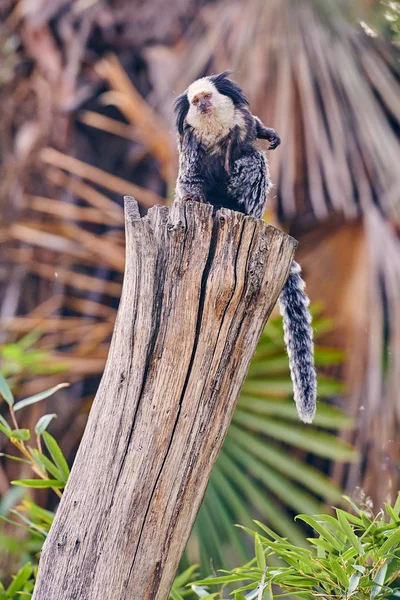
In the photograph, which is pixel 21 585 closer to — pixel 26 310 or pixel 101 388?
pixel 101 388

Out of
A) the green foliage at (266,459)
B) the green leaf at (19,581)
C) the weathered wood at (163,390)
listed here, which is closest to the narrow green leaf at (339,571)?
the weathered wood at (163,390)

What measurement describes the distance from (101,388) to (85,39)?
3837 millimetres

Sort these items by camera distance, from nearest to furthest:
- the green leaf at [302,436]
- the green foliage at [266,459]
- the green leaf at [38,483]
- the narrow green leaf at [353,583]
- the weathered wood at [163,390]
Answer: the narrow green leaf at [353,583] → the weathered wood at [163,390] → the green leaf at [38,483] → the green foliage at [266,459] → the green leaf at [302,436]

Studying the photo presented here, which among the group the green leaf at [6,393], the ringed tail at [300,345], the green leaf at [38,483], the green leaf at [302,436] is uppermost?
the ringed tail at [300,345]

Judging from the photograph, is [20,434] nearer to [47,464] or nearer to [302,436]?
[47,464]

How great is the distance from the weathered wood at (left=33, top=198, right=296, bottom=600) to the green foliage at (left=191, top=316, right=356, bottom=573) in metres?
1.54

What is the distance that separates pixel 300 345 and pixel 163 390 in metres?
0.54

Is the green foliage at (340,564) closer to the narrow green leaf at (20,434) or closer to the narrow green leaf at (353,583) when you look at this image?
the narrow green leaf at (353,583)

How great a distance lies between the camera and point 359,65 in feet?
12.4

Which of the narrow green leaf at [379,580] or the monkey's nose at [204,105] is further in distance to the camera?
the monkey's nose at [204,105]

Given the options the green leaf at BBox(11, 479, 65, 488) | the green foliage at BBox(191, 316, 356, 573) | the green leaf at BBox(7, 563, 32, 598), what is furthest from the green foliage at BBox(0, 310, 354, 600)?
the green leaf at BBox(11, 479, 65, 488)

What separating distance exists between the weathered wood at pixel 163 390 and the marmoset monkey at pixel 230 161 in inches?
15.7

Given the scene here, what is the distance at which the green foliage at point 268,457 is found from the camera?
317 cm

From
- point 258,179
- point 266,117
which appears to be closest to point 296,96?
point 266,117
